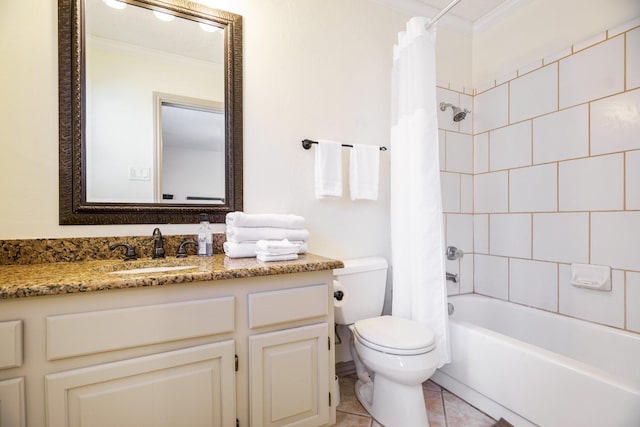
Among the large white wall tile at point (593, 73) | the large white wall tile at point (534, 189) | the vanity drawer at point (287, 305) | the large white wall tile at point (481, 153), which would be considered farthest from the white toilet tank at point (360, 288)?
the large white wall tile at point (593, 73)

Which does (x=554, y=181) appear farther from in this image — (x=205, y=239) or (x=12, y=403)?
(x=12, y=403)

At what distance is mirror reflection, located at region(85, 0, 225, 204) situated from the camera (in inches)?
53.7

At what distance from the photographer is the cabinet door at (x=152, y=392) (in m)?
0.92

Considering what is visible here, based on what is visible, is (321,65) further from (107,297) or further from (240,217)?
(107,297)

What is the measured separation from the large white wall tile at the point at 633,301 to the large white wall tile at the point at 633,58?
3.11 feet

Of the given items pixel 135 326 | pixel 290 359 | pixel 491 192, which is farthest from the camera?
pixel 491 192

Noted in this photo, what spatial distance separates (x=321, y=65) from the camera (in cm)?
184

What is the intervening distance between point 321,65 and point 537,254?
1.79 metres

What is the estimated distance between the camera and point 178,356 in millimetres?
1033

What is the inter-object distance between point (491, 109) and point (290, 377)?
2.20m

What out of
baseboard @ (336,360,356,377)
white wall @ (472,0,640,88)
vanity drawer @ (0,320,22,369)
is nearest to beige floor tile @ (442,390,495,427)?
baseboard @ (336,360,356,377)

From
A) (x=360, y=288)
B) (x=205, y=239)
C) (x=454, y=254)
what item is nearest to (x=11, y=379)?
(x=205, y=239)

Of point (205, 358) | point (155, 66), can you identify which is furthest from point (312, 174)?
point (205, 358)

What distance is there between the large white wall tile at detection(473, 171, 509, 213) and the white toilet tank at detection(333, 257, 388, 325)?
1014 mm
